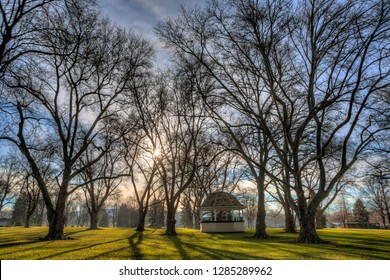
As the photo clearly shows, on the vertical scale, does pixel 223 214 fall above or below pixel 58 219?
below

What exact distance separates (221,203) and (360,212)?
171ft

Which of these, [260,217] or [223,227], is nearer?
[260,217]

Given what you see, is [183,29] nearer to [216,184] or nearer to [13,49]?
[13,49]

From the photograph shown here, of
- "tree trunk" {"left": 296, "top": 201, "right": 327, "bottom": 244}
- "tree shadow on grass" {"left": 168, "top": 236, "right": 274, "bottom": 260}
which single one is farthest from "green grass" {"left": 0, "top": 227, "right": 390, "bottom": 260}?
"tree trunk" {"left": 296, "top": 201, "right": 327, "bottom": 244}

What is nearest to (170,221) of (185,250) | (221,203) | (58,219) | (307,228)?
(221,203)

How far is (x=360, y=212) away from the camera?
63969 mm

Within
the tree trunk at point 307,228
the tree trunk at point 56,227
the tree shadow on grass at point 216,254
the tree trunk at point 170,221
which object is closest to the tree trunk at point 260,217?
the tree trunk at point 307,228

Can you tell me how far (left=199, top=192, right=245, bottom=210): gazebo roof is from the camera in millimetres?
29359

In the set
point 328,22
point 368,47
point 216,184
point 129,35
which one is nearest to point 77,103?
point 129,35

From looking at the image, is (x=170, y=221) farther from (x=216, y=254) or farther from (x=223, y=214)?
(x=216, y=254)

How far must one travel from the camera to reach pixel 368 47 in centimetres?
1223

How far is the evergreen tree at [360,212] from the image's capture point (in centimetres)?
6330

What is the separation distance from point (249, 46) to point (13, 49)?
11.5 metres

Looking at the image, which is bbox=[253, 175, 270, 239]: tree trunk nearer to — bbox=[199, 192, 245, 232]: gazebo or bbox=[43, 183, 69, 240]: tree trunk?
bbox=[199, 192, 245, 232]: gazebo
